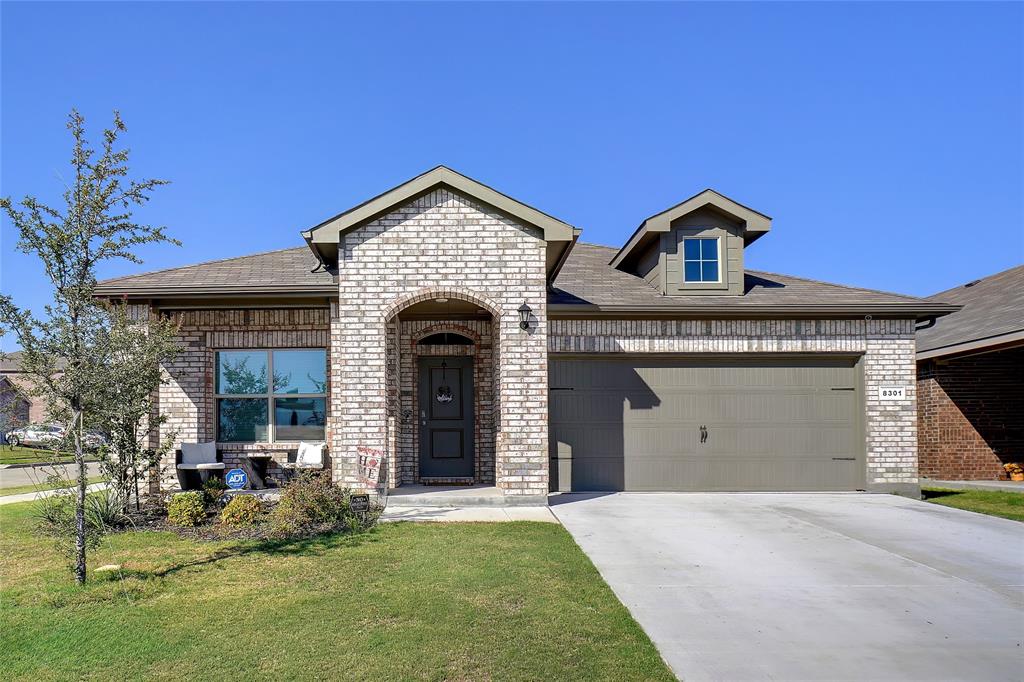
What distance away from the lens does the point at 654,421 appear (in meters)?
12.0

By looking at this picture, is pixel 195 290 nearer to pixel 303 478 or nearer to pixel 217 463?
pixel 217 463

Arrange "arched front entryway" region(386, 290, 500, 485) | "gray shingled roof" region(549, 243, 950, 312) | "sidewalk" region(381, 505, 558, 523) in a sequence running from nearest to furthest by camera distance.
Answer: "sidewalk" region(381, 505, 558, 523), "gray shingled roof" region(549, 243, 950, 312), "arched front entryway" region(386, 290, 500, 485)

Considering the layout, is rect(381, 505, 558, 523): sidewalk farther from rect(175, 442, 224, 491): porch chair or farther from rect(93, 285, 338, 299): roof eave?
rect(93, 285, 338, 299): roof eave

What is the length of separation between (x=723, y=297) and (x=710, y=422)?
2248mm

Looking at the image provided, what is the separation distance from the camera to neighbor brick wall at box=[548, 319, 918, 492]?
466 inches

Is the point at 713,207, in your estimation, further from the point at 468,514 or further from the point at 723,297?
the point at 468,514

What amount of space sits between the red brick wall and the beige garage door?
503cm

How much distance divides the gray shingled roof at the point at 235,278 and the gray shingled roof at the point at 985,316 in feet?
41.6

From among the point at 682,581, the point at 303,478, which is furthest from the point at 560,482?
the point at 682,581

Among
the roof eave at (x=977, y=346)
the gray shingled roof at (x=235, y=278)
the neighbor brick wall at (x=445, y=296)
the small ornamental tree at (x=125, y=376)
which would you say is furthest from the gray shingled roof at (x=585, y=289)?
the small ornamental tree at (x=125, y=376)

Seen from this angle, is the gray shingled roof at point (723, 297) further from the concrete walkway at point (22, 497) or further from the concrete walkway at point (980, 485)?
the concrete walkway at point (22, 497)

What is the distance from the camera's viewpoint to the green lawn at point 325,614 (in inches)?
172

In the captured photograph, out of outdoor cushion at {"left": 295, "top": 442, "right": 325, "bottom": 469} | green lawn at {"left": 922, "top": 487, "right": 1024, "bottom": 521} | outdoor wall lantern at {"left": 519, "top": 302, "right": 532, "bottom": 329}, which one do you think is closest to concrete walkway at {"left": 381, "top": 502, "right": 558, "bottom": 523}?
outdoor cushion at {"left": 295, "top": 442, "right": 325, "bottom": 469}

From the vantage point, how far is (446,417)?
12492mm
